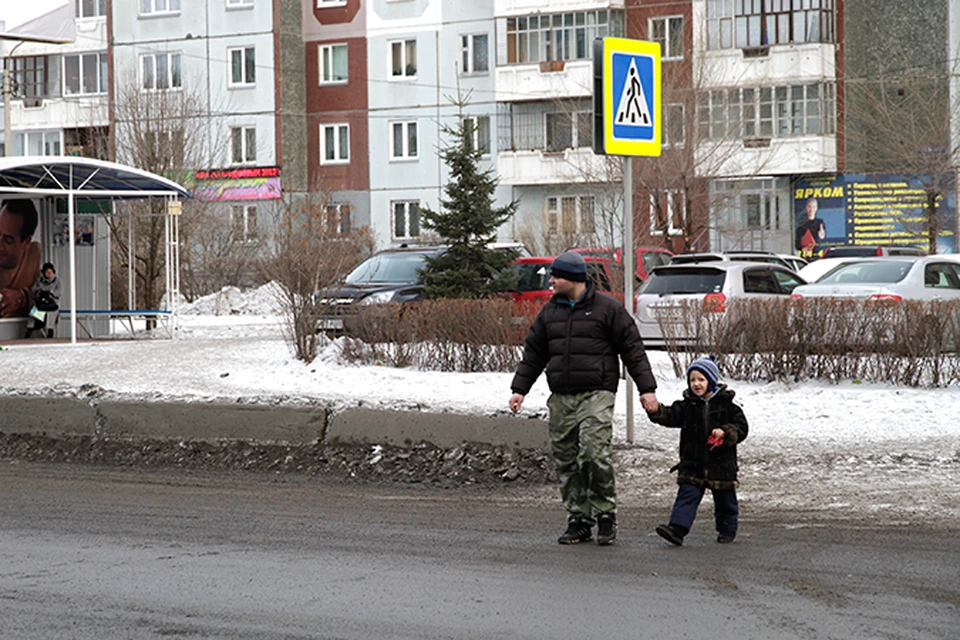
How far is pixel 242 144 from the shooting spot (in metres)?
54.0

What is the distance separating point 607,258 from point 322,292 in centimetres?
421

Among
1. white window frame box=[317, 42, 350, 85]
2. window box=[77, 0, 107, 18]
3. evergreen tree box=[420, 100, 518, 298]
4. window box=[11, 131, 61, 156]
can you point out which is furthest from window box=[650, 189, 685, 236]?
window box=[11, 131, 61, 156]

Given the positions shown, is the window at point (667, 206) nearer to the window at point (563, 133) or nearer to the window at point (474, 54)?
the window at point (563, 133)

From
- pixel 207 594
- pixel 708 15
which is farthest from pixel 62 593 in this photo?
pixel 708 15

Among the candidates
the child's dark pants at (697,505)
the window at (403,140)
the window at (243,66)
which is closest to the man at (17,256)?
the child's dark pants at (697,505)

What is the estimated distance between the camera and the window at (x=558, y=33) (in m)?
47.2

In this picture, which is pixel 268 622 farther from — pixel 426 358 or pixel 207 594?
pixel 426 358

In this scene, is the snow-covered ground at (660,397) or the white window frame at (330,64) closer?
the snow-covered ground at (660,397)

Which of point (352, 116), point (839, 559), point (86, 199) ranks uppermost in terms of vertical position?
point (352, 116)

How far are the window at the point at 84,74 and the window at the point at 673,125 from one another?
29.9 meters

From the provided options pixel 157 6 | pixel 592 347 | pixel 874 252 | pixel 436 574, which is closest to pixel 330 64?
pixel 157 6

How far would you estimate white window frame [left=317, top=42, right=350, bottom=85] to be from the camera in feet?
177

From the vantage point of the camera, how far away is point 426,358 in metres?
16.3

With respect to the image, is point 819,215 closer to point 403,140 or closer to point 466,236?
point 403,140
